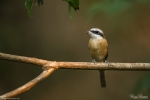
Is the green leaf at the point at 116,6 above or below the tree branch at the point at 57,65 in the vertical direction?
above

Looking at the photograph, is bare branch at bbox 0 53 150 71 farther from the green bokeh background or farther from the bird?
the green bokeh background

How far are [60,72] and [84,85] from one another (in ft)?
1.65

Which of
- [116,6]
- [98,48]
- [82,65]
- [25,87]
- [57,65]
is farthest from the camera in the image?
[98,48]

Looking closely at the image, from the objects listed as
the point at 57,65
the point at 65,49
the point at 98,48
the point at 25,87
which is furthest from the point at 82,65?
the point at 65,49

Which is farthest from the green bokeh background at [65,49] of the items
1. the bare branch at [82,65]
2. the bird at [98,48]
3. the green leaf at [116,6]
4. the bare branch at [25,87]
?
the bare branch at [25,87]

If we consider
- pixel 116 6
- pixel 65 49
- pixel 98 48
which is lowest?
pixel 65 49

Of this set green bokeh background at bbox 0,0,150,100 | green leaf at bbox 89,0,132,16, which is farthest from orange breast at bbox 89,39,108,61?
green bokeh background at bbox 0,0,150,100

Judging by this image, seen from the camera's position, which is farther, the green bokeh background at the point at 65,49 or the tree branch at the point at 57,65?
the green bokeh background at the point at 65,49

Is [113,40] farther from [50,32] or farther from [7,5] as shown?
[7,5]

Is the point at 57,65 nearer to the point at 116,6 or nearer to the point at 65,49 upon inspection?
the point at 116,6

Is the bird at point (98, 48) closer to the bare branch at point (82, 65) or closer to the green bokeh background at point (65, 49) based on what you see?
the bare branch at point (82, 65)

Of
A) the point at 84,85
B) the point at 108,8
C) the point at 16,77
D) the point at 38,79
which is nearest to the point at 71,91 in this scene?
the point at 84,85

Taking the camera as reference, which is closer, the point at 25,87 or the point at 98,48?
the point at 25,87

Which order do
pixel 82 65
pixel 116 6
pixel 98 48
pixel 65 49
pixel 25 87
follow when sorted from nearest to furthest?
pixel 25 87 → pixel 82 65 → pixel 116 6 → pixel 98 48 → pixel 65 49
